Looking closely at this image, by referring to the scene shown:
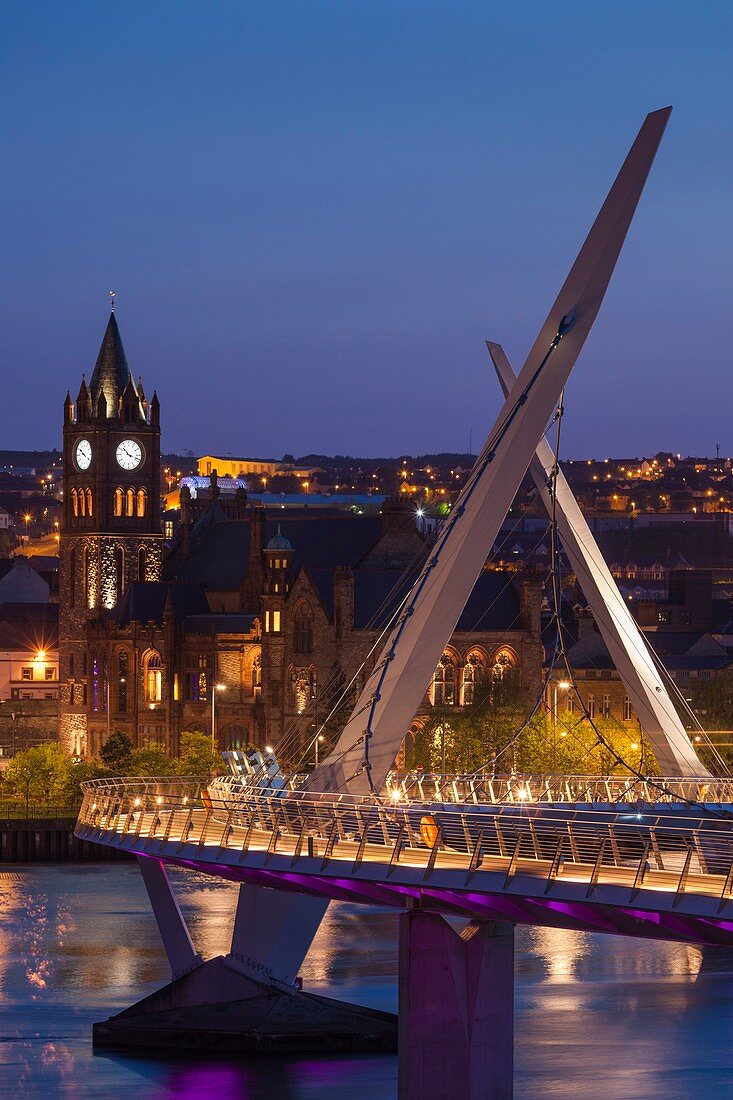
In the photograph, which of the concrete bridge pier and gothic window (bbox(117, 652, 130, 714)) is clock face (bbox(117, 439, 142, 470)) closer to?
gothic window (bbox(117, 652, 130, 714))

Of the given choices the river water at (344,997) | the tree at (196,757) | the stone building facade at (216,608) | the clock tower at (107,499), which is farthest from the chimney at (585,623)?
the river water at (344,997)

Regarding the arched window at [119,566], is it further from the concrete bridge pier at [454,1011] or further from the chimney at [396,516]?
the concrete bridge pier at [454,1011]

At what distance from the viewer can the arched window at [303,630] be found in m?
125

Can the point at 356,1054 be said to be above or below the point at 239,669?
below

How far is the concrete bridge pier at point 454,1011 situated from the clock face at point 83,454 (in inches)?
3809

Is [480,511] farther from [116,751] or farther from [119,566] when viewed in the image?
[119,566]

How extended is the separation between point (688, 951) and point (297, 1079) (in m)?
23.4

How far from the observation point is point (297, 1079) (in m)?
56.2

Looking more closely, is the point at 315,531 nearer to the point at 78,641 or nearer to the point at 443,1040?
the point at 78,641

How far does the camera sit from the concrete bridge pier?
44.3m

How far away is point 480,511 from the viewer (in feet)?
167

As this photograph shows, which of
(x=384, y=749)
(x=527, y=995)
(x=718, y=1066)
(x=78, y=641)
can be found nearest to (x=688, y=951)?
(x=527, y=995)

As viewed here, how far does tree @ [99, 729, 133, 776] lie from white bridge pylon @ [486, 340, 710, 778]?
52.6 meters

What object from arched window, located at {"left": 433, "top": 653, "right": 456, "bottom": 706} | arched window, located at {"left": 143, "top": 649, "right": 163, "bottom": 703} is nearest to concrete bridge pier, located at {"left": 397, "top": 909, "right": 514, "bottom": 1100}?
arched window, located at {"left": 433, "top": 653, "right": 456, "bottom": 706}
